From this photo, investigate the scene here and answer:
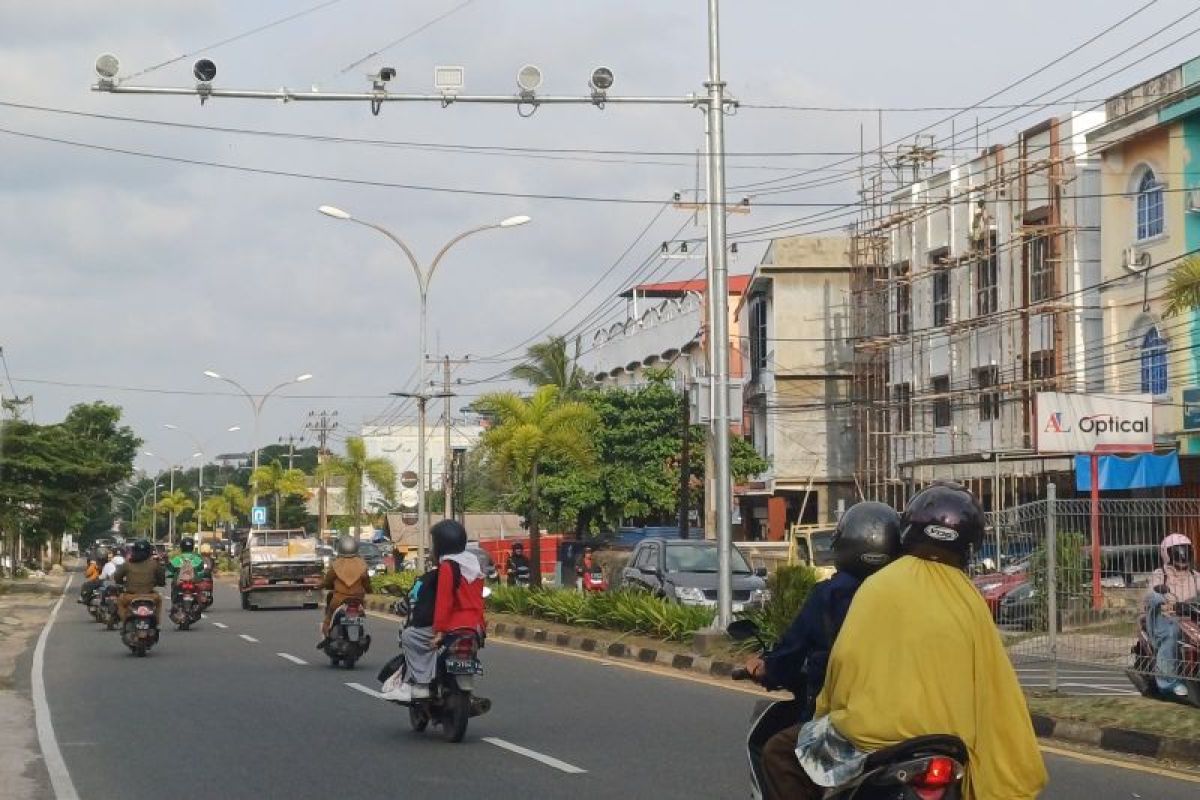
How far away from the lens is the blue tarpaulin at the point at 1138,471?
3425 centimetres

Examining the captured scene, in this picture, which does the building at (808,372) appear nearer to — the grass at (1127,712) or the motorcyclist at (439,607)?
the grass at (1127,712)

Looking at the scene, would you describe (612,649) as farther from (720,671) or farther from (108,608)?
(108,608)

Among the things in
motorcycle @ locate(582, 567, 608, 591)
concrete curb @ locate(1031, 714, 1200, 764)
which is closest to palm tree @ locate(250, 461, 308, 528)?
motorcycle @ locate(582, 567, 608, 591)

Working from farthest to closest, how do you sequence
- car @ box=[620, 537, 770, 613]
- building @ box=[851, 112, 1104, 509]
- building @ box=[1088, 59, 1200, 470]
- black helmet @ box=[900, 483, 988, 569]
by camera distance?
building @ box=[851, 112, 1104, 509] < building @ box=[1088, 59, 1200, 470] < car @ box=[620, 537, 770, 613] < black helmet @ box=[900, 483, 988, 569]

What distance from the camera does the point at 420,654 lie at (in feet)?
44.5

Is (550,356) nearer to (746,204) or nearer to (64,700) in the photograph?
(746,204)

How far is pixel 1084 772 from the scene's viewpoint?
11.9m

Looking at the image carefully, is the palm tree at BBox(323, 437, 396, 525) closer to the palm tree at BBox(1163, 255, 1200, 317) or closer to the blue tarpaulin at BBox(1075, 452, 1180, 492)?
the blue tarpaulin at BBox(1075, 452, 1180, 492)

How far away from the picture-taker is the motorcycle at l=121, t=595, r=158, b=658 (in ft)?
75.2

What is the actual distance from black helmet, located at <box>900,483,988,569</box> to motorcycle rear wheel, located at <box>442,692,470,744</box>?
28.3 feet

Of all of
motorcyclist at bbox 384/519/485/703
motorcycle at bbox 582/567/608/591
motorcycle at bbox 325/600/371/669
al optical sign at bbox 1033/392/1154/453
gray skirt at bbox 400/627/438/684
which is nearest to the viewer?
motorcyclist at bbox 384/519/485/703

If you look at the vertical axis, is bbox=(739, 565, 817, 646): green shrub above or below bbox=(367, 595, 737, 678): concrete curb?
above

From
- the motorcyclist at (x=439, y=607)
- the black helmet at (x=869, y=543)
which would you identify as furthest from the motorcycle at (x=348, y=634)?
the black helmet at (x=869, y=543)

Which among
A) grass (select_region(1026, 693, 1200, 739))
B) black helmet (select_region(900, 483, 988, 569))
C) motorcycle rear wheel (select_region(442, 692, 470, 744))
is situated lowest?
grass (select_region(1026, 693, 1200, 739))
